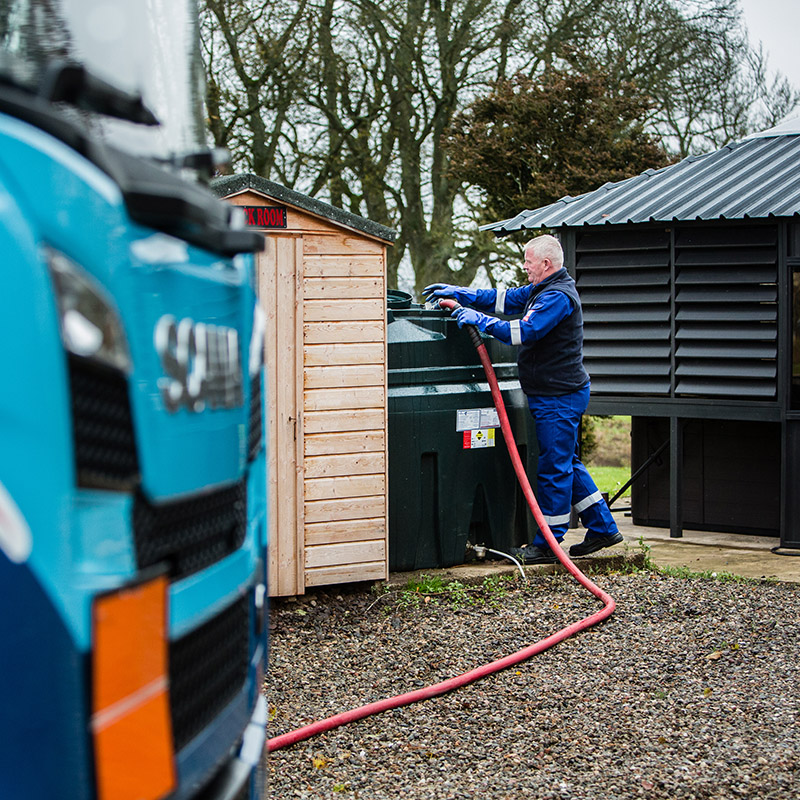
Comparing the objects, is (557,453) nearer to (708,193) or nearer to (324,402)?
(324,402)

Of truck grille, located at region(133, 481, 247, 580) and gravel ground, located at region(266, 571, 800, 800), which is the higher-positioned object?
truck grille, located at region(133, 481, 247, 580)

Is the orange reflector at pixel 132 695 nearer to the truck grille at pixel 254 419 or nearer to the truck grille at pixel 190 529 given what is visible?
the truck grille at pixel 190 529

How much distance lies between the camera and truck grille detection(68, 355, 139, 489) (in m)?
1.29

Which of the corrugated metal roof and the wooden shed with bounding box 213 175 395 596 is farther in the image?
the corrugated metal roof

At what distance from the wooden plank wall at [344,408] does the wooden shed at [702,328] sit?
3.12 metres

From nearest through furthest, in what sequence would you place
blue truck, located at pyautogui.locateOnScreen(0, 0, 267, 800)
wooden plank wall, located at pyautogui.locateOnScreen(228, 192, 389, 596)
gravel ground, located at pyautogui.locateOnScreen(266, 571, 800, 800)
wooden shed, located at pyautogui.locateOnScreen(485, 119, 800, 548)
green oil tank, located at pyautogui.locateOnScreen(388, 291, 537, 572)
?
blue truck, located at pyautogui.locateOnScreen(0, 0, 267, 800), gravel ground, located at pyautogui.locateOnScreen(266, 571, 800, 800), wooden plank wall, located at pyautogui.locateOnScreen(228, 192, 389, 596), green oil tank, located at pyautogui.locateOnScreen(388, 291, 537, 572), wooden shed, located at pyautogui.locateOnScreen(485, 119, 800, 548)

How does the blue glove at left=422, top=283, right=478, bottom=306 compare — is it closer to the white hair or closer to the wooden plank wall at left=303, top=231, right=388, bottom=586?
the white hair

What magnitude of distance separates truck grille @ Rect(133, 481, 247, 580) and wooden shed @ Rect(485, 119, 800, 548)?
620 cm

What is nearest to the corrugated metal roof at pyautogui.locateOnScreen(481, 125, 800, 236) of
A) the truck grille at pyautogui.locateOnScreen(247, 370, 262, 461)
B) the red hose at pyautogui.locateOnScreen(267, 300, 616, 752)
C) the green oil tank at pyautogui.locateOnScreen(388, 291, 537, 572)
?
the green oil tank at pyautogui.locateOnScreen(388, 291, 537, 572)

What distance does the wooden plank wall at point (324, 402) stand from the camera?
519 cm

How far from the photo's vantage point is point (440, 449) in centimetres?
594

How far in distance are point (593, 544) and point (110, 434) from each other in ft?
17.8

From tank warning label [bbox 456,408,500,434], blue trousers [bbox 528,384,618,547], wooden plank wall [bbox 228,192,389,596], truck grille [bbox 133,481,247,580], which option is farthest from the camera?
blue trousers [bbox 528,384,618,547]

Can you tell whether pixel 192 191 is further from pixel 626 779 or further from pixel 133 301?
pixel 626 779
